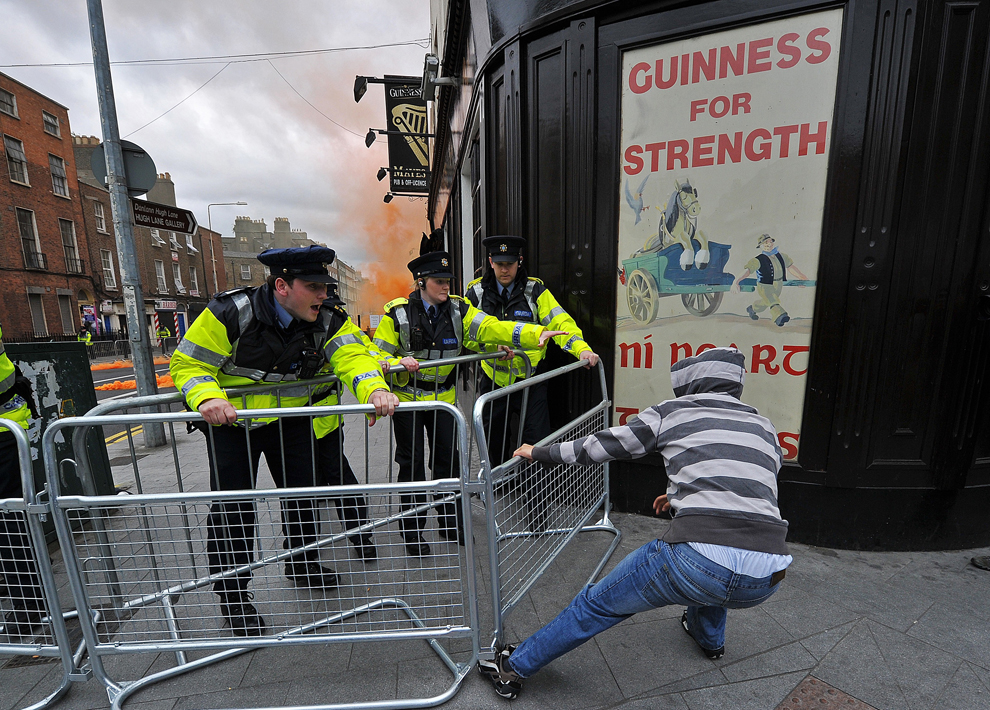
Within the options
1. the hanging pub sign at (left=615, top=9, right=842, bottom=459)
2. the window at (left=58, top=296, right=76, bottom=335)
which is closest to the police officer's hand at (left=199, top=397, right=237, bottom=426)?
the hanging pub sign at (left=615, top=9, right=842, bottom=459)

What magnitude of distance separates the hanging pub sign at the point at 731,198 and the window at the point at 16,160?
31.7m

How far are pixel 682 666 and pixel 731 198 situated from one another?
2878 mm

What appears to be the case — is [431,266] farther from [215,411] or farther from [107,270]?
[107,270]

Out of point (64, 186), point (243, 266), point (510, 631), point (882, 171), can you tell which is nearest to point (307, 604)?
point (510, 631)

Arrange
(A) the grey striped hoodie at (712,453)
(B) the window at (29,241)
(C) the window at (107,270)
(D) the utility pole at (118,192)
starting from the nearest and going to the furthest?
1. (A) the grey striped hoodie at (712,453)
2. (D) the utility pole at (118,192)
3. (B) the window at (29,241)
4. (C) the window at (107,270)

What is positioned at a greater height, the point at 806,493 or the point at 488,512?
the point at 488,512

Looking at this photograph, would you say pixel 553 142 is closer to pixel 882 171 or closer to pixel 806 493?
pixel 882 171

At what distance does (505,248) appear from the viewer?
3.68 metres

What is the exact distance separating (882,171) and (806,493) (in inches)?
85.6

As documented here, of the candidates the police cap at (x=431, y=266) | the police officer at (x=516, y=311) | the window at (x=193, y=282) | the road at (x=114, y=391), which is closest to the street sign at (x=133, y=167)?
the road at (x=114, y=391)

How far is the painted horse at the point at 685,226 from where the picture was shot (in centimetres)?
335

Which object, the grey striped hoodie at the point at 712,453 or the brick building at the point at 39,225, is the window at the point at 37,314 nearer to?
the brick building at the point at 39,225

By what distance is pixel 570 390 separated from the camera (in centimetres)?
392

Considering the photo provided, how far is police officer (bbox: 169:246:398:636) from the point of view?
2.26 meters
